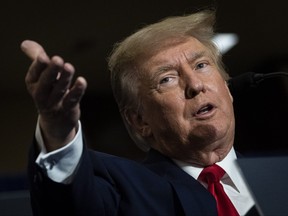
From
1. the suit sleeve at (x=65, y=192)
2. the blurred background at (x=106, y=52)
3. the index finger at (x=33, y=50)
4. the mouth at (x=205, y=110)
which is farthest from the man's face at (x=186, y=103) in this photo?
the blurred background at (x=106, y=52)

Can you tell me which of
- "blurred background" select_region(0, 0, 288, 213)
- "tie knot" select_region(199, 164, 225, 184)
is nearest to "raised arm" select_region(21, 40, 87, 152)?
"tie knot" select_region(199, 164, 225, 184)

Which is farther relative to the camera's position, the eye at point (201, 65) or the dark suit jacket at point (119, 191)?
the eye at point (201, 65)

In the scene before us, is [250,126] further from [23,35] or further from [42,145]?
[42,145]

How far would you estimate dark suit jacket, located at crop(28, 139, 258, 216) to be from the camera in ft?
2.74

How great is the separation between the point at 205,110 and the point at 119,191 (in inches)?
12.1

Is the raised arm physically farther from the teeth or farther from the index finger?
the teeth

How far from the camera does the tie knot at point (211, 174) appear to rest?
114cm

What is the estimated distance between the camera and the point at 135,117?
1.38m

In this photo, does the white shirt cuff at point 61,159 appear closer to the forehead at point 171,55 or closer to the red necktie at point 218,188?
the red necktie at point 218,188

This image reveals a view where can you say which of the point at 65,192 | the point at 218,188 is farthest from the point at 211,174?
the point at 65,192

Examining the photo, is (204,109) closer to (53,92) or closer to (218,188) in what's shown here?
(218,188)

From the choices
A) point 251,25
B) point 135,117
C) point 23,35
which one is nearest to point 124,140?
point 23,35

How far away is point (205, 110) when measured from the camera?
3.99 feet

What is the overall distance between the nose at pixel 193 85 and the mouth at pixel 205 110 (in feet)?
0.12
